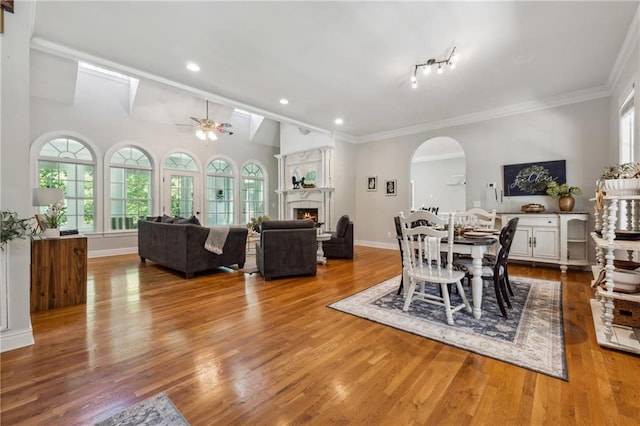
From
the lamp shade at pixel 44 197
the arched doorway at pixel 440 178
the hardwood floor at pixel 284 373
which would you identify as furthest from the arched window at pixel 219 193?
the arched doorway at pixel 440 178

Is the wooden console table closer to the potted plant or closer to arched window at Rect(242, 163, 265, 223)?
arched window at Rect(242, 163, 265, 223)

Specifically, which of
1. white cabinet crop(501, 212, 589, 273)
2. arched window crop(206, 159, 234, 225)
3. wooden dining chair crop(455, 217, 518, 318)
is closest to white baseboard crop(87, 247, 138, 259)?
arched window crop(206, 159, 234, 225)

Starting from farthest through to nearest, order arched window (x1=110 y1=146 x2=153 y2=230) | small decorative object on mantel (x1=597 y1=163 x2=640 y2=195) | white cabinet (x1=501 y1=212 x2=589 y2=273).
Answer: arched window (x1=110 y1=146 x2=153 y2=230)
white cabinet (x1=501 y1=212 x2=589 y2=273)
small decorative object on mantel (x1=597 y1=163 x2=640 y2=195)

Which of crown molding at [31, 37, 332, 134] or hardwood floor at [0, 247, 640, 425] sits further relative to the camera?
crown molding at [31, 37, 332, 134]

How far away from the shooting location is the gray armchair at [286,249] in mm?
3939

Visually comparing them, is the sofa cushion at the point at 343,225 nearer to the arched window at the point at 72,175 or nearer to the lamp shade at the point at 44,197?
the lamp shade at the point at 44,197

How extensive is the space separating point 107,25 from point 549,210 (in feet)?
22.0

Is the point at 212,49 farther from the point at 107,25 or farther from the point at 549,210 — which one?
the point at 549,210

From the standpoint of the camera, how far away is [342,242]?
545cm

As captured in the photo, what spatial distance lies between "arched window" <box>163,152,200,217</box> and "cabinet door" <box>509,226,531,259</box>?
7156 millimetres

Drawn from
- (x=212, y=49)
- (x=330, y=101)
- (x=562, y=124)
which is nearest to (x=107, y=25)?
(x=212, y=49)

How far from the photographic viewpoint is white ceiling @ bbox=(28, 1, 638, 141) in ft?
8.67

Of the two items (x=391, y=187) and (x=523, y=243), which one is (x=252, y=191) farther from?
(x=523, y=243)

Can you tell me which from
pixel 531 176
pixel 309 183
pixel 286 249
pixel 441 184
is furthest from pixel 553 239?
pixel 441 184
